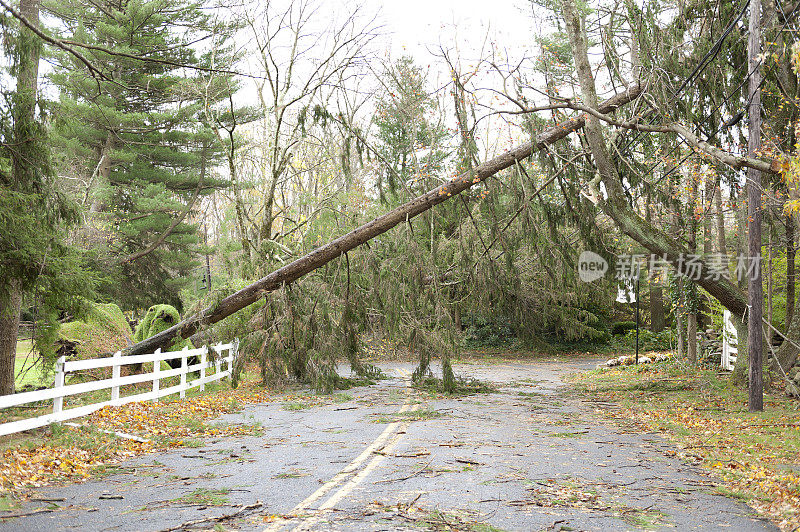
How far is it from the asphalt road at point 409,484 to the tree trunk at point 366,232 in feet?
15.3

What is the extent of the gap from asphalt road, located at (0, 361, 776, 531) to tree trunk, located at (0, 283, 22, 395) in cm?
410

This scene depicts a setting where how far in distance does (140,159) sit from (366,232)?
15917 mm

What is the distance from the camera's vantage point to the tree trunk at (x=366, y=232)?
13711 mm

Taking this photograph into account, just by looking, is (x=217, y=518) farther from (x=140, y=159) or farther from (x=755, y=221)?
(x=140, y=159)

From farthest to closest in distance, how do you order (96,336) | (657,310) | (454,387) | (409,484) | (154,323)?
(657,310)
(154,323)
(96,336)
(454,387)
(409,484)

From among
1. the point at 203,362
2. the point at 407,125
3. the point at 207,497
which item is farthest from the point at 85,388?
the point at 407,125

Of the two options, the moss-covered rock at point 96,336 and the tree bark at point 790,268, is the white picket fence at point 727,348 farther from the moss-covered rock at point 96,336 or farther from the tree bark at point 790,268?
the moss-covered rock at point 96,336

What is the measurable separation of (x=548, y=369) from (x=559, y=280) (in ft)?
31.2

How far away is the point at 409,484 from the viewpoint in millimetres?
5719

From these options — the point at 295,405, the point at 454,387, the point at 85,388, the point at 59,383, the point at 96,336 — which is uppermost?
the point at 96,336

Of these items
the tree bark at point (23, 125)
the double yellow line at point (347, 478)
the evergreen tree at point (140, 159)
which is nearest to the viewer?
the double yellow line at point (347, 478)

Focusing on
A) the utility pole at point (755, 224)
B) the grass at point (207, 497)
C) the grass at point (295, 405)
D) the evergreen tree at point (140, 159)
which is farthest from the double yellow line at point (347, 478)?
the evergreen tree at point (140, 159)

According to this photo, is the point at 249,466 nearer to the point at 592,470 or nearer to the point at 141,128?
the point at 592,470

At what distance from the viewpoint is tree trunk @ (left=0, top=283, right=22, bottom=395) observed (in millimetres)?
9705
